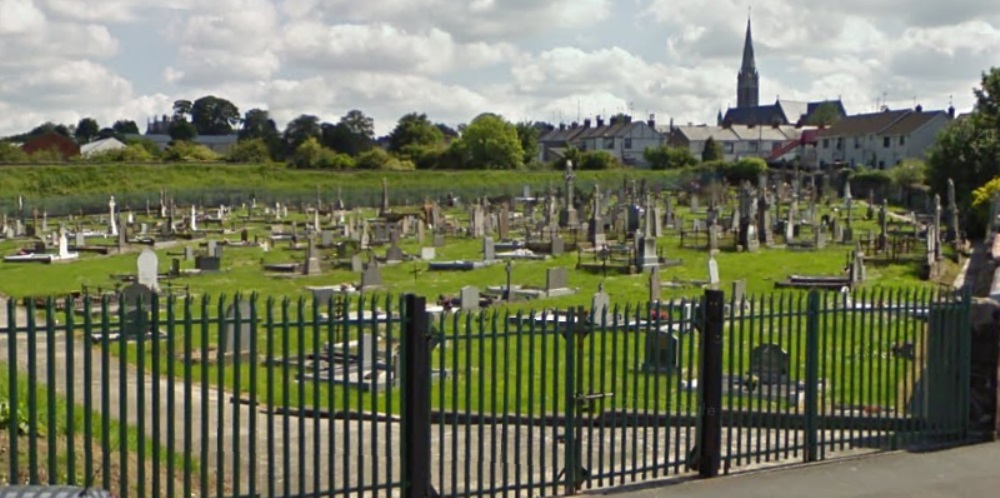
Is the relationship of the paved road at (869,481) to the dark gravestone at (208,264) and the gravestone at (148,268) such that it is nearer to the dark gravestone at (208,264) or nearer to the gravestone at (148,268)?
the gravestone at (148,268)

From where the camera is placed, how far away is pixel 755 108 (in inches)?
6826

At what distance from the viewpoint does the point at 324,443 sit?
11.3m

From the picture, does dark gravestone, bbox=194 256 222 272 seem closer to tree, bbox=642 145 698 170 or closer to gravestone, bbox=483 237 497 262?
gravestone, bbox=483 237 497 262

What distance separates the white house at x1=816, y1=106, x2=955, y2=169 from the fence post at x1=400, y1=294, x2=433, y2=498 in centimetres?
9934

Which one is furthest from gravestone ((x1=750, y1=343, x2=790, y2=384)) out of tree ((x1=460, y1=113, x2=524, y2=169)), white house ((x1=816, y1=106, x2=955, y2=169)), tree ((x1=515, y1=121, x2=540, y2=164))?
tree ((x1=515, y1=121, x2=540, y2=164))

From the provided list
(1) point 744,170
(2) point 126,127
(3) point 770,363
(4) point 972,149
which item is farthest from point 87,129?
(3) point 770,363

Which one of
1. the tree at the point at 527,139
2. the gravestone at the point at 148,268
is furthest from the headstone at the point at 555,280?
the tree at the point at 527,139

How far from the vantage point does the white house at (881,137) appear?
106 metres

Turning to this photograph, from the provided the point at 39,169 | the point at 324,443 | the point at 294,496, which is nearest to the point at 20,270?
the point at 324,443

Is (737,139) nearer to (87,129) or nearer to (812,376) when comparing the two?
(87,129)

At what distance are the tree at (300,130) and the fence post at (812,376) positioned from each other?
4509 inches

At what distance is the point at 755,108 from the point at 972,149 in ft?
387

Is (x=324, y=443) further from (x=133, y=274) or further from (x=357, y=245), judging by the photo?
(x=357, y=245)

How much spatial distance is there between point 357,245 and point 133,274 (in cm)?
1049
